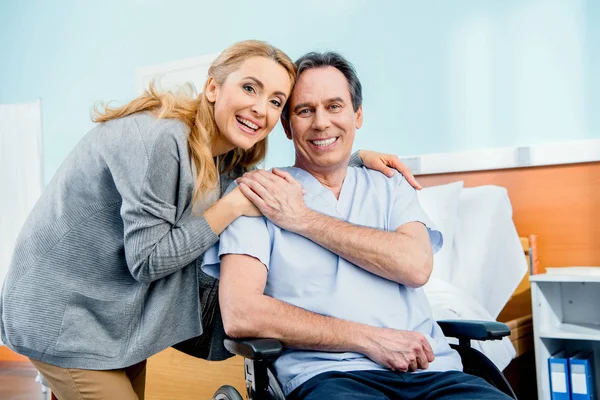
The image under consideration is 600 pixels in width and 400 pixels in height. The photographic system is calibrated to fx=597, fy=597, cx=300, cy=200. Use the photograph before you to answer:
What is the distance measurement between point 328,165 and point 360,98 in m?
0.24

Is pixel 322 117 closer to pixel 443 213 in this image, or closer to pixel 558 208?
pixel 443 213

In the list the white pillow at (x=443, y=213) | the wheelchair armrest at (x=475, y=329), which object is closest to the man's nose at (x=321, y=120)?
the wheelchair armrest at (x=475, y=329)

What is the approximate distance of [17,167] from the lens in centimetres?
464

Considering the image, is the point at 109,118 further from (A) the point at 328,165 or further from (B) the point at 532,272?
(B) the point at 532,272

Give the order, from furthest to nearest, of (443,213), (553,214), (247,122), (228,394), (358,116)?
1. (553,214)
2. (443,213)
3. (358,116)
4. (247,122)
5. (228,394)

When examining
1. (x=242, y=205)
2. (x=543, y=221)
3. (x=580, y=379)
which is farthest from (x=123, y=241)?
(x=543, y=221)

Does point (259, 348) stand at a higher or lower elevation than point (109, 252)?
lower

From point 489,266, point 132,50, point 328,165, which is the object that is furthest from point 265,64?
point 132,50

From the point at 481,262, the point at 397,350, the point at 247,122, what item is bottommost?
the point at 397,350

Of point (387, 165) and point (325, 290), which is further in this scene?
point (387, 165)

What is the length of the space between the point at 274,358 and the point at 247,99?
2.25 feet

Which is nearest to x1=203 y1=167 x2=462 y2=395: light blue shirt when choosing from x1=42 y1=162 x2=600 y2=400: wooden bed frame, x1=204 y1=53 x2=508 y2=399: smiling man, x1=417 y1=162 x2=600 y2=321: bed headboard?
x1=204 y1=53 x2=508 y2=399: smiling man

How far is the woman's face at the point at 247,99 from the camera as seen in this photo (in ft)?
5.07

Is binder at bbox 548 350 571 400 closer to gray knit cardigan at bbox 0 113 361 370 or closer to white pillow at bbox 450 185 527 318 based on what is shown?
white pillow at bbox 450 185 527 318
